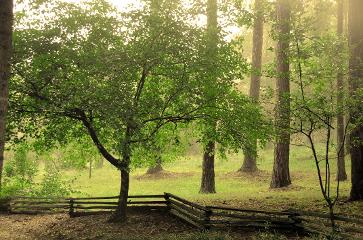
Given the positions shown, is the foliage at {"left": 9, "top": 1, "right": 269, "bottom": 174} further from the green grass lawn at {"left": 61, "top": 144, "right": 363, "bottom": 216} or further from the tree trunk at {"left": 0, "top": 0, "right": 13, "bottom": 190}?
the green grass lawn at {"left": 61, "top": 144, "right": 363, "bottom": 216}

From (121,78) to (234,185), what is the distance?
13.9m

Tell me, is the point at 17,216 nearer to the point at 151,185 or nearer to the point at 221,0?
the point at 151,185

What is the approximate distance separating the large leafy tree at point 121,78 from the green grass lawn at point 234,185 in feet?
12.4

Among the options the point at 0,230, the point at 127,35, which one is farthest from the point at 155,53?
the point at 0,230

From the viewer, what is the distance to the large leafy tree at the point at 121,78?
1137 cm

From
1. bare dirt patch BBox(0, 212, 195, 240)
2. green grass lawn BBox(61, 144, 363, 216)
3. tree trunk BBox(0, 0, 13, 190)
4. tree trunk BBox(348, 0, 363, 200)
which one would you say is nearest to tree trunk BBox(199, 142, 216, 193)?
green grass lawn BBox(61, 144, 363, 216)

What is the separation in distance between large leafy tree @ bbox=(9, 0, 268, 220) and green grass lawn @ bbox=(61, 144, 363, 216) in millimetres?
3785

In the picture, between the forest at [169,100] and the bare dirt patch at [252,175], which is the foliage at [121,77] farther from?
the bare dirt patch at [252,175]

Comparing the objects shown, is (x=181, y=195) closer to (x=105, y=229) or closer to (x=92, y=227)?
(x=92, y=227)

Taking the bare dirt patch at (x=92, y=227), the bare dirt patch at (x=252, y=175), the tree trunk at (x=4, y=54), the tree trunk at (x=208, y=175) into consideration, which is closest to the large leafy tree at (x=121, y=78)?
the bare dirt patch at (x=92, y=227)

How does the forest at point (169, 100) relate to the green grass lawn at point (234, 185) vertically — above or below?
above

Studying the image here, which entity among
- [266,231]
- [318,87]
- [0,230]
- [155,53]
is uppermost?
[155,53]

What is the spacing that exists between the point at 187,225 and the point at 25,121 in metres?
6.54

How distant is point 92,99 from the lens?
36.4 ft
